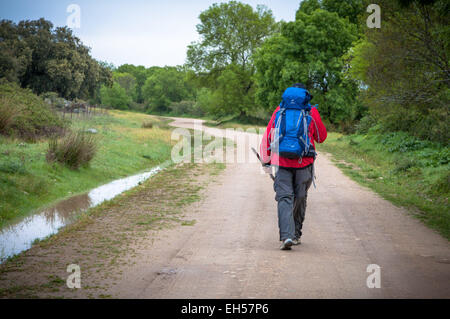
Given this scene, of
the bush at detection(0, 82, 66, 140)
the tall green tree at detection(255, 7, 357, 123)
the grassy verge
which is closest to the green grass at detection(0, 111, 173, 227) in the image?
the bush at detection(0, 82, 66, 140)

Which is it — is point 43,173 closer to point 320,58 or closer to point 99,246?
point 99,246

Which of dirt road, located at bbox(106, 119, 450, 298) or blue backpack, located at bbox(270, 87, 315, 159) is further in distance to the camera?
blue backpack, located at bbox(270, 87, 315, 159)

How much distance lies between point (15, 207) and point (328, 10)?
112 ft

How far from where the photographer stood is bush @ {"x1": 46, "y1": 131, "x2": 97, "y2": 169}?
44.7 ft

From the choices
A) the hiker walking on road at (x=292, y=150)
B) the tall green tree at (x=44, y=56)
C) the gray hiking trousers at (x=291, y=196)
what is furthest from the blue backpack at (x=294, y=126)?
the tall green tree at (x=44, y=56)

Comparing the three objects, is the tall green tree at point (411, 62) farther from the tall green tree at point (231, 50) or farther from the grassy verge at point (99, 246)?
the tall green tree at point (231, 50)

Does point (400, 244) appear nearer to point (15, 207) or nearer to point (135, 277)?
point (135, 277)

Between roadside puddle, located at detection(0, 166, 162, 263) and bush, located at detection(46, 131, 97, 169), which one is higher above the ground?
bush, located at detection(46, 131, 97, 169)

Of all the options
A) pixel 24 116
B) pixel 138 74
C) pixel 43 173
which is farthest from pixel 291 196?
pixel 138 74

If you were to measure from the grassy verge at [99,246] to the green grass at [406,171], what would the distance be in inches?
185

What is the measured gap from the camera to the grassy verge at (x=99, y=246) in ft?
14.7

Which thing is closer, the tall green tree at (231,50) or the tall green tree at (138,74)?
the tall green tree at (231,50)

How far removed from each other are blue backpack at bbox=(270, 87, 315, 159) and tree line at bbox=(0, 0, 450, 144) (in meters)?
3.27

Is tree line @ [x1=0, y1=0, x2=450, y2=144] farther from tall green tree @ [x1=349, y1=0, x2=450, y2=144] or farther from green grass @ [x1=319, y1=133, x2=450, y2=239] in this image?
green grass @ [x1=319, y1=133, x2=450, y2=239]
